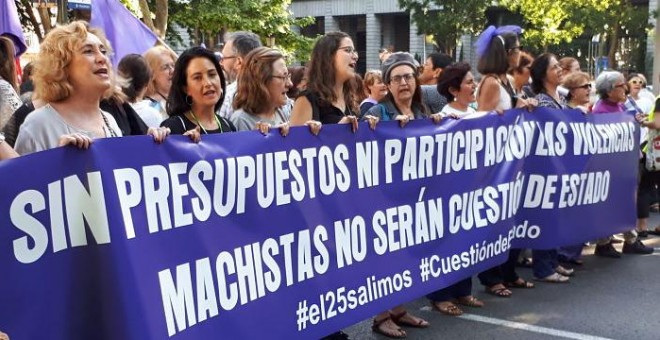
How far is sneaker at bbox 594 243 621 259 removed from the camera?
6457 millimetres

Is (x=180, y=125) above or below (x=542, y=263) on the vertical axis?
above

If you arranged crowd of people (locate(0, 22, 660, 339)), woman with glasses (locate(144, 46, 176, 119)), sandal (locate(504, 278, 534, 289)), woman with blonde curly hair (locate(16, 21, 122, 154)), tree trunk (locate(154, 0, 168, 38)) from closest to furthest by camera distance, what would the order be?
1. woman with blonde curly hair (locate(16, 21, 122, 154))
2. crowd of people (locate(0, 22, 660, 339))
3. woman with glasses (locate(144, 46, 176, 119))
4. sandal (locate(504, 278, 534, 289))
5. tree trunk (locate(154, 0, 168, 38))

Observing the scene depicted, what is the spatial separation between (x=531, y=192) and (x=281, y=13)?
18.3 meters

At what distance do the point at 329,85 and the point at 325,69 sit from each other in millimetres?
Result: 102

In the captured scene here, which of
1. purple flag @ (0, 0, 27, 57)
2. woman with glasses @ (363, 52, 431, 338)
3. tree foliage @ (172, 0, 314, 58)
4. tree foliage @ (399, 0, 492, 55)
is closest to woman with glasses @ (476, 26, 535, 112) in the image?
woman with glasses @ (363, 52, 431, 338)

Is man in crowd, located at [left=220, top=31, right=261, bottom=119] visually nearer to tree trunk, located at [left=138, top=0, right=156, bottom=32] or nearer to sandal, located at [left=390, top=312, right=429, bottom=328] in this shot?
sandal, located at [left=390, top=312, right=429, bottom=328]

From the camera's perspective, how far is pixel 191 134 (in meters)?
3.04

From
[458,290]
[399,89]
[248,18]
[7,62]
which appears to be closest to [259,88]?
[399,89]

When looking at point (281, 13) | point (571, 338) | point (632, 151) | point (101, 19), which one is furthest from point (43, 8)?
point (571, 338)

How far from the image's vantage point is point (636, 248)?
655cm

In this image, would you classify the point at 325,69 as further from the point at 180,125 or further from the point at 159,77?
the point at 159,77

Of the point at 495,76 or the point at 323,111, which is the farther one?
the point at 495,76

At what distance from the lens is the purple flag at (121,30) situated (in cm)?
621

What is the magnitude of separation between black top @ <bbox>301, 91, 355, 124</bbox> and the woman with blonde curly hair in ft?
4.17
